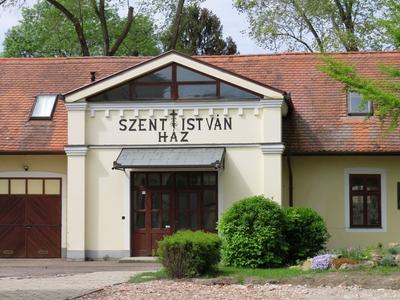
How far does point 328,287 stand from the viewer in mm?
17094

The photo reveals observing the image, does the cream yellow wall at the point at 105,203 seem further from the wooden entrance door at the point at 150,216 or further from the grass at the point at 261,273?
the grass at the point at 261,273

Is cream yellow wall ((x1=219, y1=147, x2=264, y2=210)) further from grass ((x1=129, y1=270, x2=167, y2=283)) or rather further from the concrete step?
grass ((x1=129, y1=270, x2=167, y2=283))

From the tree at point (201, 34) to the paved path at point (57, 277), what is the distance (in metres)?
29.9

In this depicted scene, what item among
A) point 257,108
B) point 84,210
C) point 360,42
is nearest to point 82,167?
point 84,210

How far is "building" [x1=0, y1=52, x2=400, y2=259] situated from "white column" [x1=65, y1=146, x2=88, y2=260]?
0.10 feet

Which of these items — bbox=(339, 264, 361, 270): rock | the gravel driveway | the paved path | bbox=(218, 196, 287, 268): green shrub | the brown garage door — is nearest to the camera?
the gravel driveway

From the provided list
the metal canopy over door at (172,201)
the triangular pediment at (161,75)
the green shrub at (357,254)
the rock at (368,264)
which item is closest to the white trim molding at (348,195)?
the triangular pediment at (161,75)

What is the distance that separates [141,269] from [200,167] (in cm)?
354

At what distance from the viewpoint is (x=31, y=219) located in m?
26.6

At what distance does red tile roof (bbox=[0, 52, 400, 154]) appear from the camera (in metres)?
26.3

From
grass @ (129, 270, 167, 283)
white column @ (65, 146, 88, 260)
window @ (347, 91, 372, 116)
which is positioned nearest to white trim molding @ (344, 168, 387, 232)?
window @ (347, 91, 372, 116)

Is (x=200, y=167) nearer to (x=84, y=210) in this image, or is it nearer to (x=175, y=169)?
(x=175, y=169)

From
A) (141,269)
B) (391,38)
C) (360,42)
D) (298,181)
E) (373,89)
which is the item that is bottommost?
(141,269)

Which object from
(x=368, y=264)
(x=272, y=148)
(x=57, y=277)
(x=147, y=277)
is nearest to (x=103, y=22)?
(x=272, y=148)
